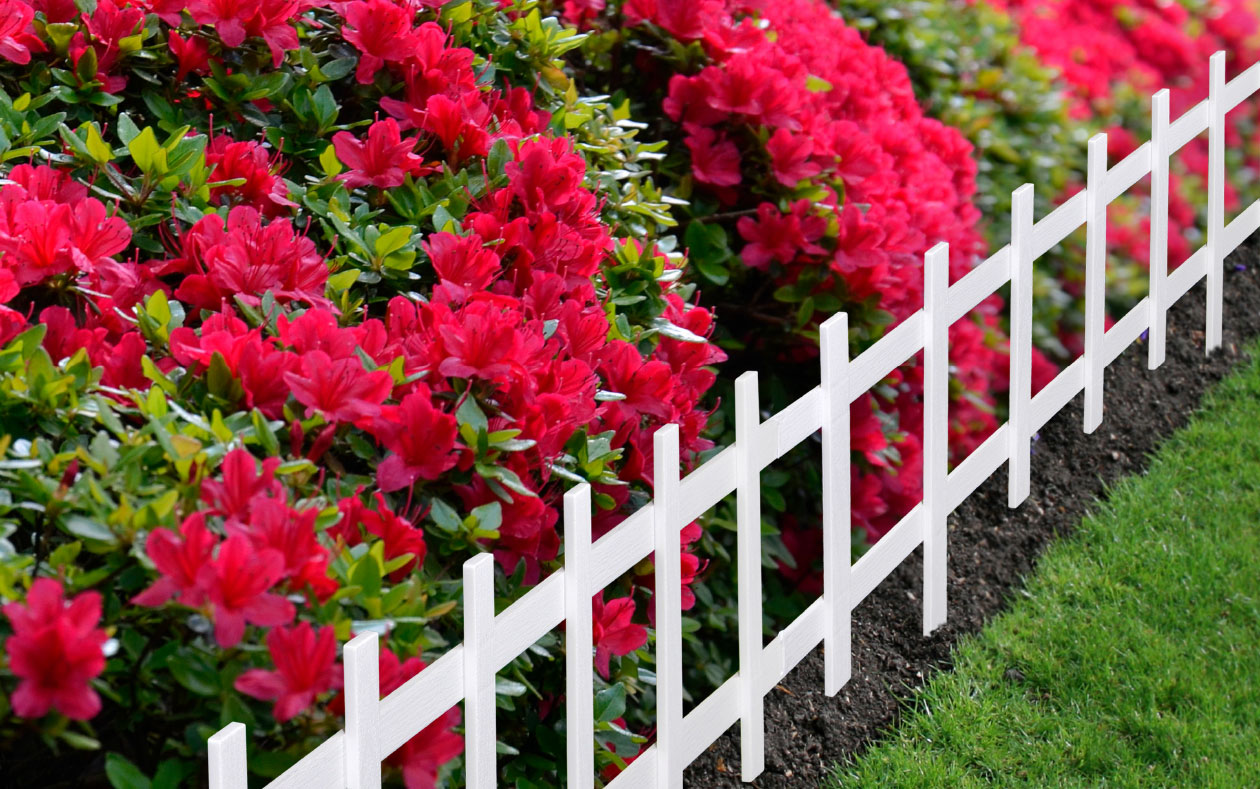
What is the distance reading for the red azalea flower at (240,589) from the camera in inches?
66.8

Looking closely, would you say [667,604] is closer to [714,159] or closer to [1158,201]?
[714,159]

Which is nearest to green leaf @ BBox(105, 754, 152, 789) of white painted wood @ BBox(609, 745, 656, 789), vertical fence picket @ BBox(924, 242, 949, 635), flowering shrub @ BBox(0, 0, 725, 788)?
flowering shrub @ BBox(0, 0, 725, 788)

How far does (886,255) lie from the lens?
3.52m

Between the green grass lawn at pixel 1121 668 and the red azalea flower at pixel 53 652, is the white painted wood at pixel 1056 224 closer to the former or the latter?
the green grass lawn at pixel 1121 668

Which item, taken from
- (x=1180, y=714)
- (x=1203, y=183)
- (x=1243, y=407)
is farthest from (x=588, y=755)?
(x=1203, y=183)

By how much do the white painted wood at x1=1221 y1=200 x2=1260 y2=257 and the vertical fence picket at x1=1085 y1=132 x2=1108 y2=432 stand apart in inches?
39.0

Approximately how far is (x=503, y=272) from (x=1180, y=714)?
1829mm

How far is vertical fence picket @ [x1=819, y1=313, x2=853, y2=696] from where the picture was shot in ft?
9.79

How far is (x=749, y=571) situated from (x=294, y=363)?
1132mm

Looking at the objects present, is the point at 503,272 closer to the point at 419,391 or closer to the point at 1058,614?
the point at 419,391

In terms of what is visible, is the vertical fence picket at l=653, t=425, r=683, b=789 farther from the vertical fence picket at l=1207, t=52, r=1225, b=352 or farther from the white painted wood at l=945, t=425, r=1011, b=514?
the vertical fence picket at l=1207, t=52, r=1225, b=352

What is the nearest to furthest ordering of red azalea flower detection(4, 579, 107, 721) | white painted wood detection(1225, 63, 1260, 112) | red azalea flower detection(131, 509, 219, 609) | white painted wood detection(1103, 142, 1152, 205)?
1. red azalea flower detection(4, 579, 107, 721)
2. red azalea flower detection(131, 509, 219, 609)
3. white painted wood detection(1103, 142, 1152, 205)
4. white painted wood detection(1225, 63, 1260, 112)

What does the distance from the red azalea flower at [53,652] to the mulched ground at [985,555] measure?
161 cm

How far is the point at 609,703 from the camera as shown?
254 cm
